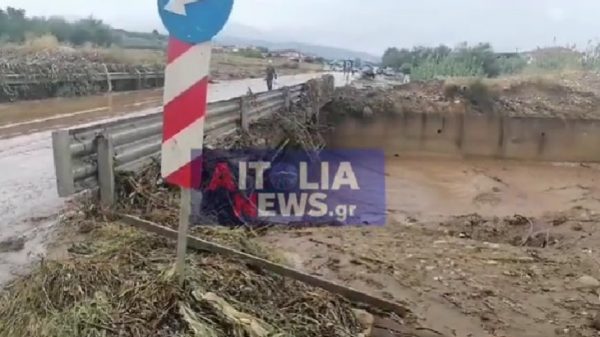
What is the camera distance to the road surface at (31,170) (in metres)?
4.59

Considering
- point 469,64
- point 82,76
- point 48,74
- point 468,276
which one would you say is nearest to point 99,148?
point 468,276

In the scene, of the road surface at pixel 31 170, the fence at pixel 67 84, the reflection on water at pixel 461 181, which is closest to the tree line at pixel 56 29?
the fence at pixel 67 84

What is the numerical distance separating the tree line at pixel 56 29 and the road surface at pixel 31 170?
19.0m

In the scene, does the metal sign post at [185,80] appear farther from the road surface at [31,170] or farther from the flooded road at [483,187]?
the flooded road at [483,187]

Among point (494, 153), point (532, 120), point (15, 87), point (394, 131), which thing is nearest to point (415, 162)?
point (394, 131)

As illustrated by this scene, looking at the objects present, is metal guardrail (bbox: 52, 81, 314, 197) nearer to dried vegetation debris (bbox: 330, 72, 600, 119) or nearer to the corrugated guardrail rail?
the corrugated guardrail rail

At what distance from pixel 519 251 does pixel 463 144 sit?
1277cm

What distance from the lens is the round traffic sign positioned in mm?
2977

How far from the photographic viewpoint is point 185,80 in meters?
3.10

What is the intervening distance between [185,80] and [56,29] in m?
41.1

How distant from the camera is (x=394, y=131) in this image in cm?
1873

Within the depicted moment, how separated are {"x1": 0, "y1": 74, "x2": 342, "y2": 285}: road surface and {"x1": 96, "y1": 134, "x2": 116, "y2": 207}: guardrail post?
0.54 metres

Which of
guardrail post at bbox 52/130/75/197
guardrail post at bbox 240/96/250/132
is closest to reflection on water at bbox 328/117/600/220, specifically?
guardrail post at bbox 240/96/250/132

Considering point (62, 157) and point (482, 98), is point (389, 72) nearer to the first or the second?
point (482, 98)
